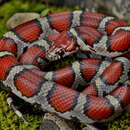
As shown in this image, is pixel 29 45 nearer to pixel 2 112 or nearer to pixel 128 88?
pixel 2 112

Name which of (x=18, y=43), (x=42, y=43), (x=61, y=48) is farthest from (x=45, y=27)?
(x=61, y=48)

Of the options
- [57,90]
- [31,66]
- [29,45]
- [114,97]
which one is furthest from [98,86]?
[29,45]

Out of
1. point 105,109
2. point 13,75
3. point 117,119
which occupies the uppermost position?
point 13,75

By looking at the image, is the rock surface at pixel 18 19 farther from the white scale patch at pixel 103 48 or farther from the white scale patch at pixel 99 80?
the white scale patch at pixel 99 80

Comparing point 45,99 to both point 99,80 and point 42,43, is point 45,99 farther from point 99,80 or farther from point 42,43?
point 42,43

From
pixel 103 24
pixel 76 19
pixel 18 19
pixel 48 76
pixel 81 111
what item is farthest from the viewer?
pixel 18 19

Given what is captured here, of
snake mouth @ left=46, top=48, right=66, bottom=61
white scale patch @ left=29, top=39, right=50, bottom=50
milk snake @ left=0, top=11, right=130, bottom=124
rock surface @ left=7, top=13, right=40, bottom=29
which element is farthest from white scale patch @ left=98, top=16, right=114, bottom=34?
rock surface @ left=7, top=13, right=40, bottom=29

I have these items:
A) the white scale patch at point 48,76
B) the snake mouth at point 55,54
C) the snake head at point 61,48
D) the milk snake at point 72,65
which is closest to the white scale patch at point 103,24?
the milk snake at point 72,65
